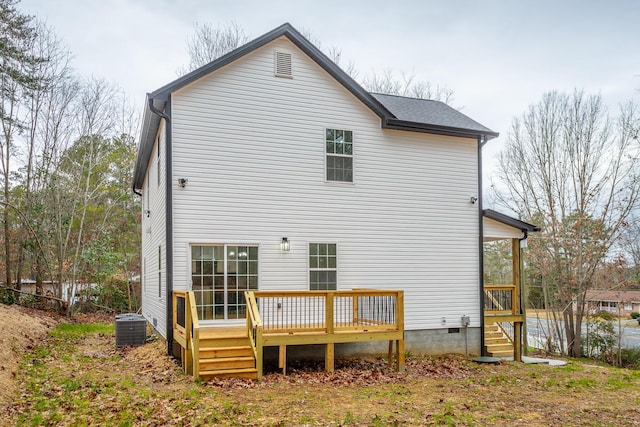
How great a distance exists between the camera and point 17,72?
1953 cm

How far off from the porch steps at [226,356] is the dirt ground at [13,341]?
9.05ft

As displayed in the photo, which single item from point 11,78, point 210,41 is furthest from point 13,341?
point 210,41

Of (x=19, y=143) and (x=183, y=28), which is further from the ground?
(x=183, y=28)

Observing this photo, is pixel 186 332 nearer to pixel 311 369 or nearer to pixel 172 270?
pixel 172 270

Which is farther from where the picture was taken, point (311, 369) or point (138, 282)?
point (138, 282)

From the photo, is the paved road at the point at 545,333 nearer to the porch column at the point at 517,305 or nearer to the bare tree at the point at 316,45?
the porch column at the point at 517,305

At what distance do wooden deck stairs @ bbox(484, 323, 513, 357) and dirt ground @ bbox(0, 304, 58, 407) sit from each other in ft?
33.5

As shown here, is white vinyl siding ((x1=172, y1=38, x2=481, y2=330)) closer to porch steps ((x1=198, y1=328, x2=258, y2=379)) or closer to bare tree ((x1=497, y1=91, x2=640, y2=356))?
porch steps ((x1=198, y1=328, x2=258, y2=379))

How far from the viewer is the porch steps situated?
27.3 ft

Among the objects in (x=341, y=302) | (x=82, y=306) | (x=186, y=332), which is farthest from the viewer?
(x=82, y=306)

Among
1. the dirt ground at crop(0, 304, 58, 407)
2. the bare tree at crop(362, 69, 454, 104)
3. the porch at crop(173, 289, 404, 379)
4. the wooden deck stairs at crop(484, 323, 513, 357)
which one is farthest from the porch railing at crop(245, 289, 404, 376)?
the bare tree at crop(362, 69, 454, 104)

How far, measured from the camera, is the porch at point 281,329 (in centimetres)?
846

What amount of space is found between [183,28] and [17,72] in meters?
8.19

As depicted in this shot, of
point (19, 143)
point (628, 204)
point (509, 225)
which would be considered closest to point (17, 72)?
point (19, 143)
